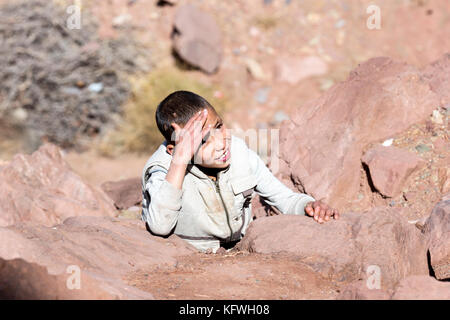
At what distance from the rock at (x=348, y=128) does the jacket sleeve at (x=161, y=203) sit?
146cm

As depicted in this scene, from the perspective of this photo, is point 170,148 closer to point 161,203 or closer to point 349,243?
point 161,203

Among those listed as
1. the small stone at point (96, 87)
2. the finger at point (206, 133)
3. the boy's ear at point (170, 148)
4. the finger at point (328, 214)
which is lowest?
the small stone at point (96, 87)

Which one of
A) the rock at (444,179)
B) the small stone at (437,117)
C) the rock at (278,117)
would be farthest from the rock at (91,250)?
the rock at (278,117)

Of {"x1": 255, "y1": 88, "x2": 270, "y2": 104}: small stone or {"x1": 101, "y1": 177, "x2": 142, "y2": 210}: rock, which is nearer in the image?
{"x1": 101, "y1": 177, "x2": 142, "y2": 210}: rock

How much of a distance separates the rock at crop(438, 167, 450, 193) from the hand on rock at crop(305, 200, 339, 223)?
1.23m

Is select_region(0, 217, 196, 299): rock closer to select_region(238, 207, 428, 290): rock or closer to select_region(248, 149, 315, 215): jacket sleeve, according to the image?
select_region(238, 207, 428, 290): rock

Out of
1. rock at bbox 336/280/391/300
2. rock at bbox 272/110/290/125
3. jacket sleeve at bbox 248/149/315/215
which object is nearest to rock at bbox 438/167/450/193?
jacket sleeve at bbox 248/149/315/215

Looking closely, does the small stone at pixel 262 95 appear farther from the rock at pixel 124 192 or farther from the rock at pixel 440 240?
the rock at pixel 440 240

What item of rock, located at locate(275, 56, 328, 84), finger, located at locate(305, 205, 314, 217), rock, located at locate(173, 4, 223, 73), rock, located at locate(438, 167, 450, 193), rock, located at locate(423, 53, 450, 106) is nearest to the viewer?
finger, located at locate(305, 205, 314, 217)

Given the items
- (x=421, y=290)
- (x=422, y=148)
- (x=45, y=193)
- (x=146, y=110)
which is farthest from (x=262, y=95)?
(x=421, y=290)

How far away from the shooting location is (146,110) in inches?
387

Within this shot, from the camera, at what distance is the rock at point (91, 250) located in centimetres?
245

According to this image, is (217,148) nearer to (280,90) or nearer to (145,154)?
(145,154)

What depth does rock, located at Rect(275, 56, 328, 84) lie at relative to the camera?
35.2 feet
